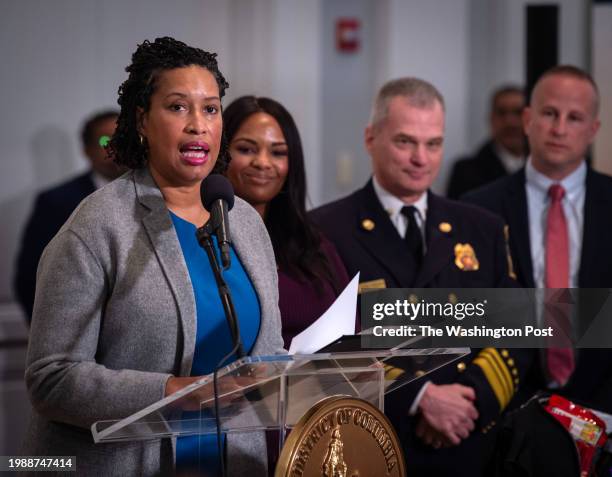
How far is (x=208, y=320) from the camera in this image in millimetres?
1604

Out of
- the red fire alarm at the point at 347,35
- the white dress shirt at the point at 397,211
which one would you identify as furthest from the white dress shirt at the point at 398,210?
the red fire alarm at the point at 347,35

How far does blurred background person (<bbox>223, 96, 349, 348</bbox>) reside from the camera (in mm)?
2256

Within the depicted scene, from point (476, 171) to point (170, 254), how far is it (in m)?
2.92

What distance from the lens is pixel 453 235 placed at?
2.58 meters

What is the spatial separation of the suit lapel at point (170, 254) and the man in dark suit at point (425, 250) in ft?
3.02

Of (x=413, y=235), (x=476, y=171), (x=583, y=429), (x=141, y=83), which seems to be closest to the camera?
(x=141, y=83)

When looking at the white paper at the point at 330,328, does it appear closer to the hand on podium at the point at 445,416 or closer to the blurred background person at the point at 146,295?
the blurred background person at the point at 146,295

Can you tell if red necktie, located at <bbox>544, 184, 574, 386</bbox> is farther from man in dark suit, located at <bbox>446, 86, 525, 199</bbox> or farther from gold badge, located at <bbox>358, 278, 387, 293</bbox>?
man in dark suit, located at <bbox>446, 86, 525, 199</bbox>

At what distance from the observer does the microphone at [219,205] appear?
4.58 feet

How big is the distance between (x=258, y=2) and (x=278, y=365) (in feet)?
10.8

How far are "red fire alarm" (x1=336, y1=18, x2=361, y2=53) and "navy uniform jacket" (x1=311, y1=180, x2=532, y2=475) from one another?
7.02 ft

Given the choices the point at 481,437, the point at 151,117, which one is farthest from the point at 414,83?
the point at 151,117

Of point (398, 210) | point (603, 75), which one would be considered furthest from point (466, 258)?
point (603, 75)

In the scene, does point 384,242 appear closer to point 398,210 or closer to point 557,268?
point 398,210
